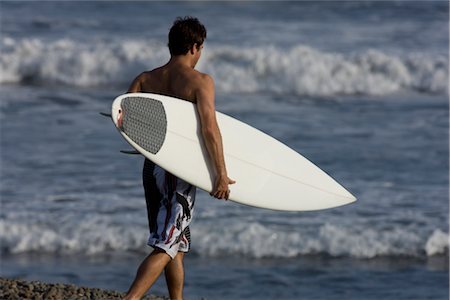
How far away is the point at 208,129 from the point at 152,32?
1410 centimetres

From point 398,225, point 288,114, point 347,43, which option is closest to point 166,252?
point 398,225

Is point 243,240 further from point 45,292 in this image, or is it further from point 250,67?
point 250,67

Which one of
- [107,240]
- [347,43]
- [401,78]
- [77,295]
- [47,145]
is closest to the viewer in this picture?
[77,295]

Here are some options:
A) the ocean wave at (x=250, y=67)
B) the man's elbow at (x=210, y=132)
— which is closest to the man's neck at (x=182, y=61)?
the man's elbow at (x=210, y=132)

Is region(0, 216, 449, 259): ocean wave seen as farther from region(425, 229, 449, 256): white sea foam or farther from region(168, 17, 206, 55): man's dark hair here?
region(168, 17, 206, 55): man's dark hair

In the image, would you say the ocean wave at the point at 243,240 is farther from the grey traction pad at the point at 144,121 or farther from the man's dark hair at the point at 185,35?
the man's dark hair at the point at 185,35

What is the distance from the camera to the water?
7.14m

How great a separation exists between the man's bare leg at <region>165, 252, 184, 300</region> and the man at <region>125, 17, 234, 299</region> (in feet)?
0.34

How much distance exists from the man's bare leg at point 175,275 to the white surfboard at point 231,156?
0.39 metres

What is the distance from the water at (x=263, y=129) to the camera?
281 inches

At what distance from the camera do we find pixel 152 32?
18203 millimetres

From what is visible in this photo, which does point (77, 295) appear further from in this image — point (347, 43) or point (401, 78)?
point (347, 43)

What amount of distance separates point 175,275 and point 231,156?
0.60 metres

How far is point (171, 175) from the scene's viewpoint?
4430 mm
